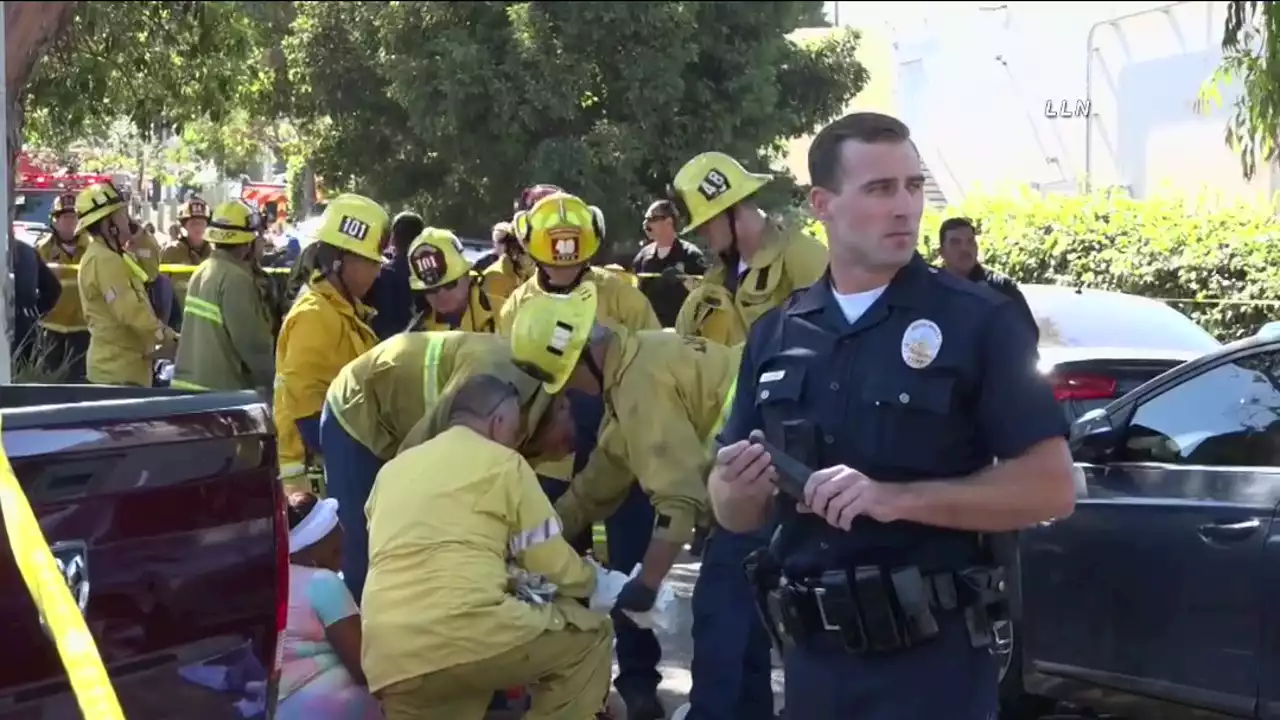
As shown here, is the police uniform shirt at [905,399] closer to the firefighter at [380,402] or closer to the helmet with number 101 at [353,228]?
the firefighter at [380,402]

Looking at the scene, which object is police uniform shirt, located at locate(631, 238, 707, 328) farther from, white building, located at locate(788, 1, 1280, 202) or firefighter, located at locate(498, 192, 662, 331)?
firefighter, located at locate(498, 192, 662, 331)

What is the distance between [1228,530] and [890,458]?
216 cm

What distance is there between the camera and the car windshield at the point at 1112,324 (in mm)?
7863

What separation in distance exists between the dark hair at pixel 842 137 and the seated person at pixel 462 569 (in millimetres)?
1522

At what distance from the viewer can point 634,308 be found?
630 cm

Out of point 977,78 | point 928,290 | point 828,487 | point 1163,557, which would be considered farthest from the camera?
point 977,78

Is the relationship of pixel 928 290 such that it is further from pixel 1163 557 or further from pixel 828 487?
pixel 1163 557

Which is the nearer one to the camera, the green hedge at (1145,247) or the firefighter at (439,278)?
the firefighter at (439,278)

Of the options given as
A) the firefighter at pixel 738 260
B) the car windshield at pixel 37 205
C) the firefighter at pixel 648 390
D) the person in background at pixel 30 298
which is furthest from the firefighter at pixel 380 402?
the car windshield at pixel 37 205

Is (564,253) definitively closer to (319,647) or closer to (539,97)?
(319,647)

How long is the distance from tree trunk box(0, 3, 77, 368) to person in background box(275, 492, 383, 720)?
3.40 feet

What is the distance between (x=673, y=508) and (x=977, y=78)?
42.2 feet

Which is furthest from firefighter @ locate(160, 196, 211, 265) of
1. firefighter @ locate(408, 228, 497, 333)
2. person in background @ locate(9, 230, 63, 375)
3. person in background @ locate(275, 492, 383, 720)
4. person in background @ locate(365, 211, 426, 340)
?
person in background @ locate(275, 492, 383, 720)

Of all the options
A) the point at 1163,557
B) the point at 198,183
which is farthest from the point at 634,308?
the point at 198,183
